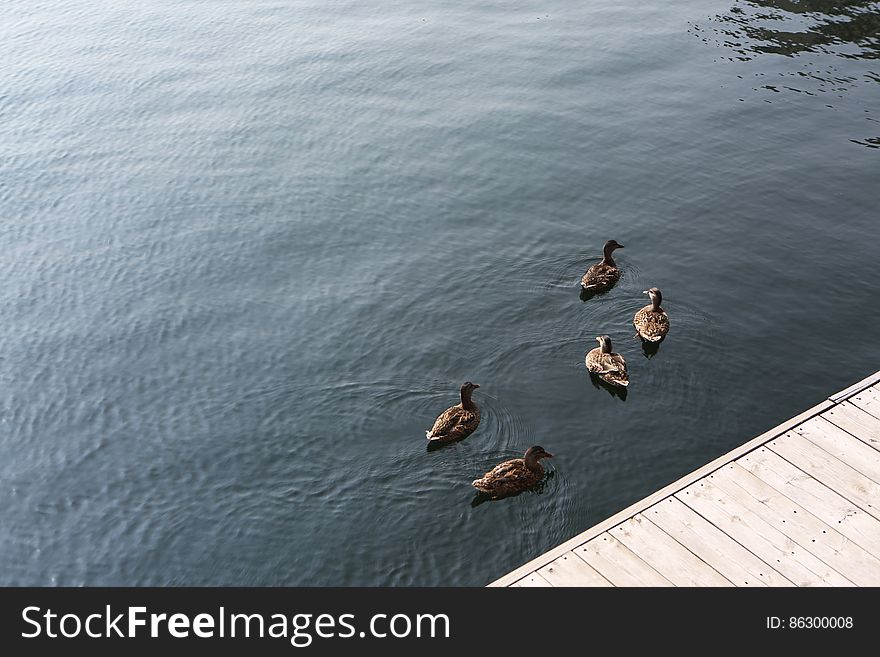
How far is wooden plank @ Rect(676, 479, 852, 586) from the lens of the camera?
1738 centimetres

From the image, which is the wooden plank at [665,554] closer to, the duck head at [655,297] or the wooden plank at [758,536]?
the wooden plank at [758,536]

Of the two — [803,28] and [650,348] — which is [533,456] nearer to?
[650,348]

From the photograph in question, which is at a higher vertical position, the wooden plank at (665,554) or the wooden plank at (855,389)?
the wooden plank at (855,389)

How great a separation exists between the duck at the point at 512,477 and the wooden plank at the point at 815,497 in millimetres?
4794

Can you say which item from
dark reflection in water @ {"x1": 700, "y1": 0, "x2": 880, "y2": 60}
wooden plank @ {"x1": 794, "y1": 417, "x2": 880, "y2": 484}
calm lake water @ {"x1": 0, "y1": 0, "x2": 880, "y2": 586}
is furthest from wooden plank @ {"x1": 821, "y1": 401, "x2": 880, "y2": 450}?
dark reflection in water @ {"x1": 700, "y1": 0, "x2": 880, "y2": 60}

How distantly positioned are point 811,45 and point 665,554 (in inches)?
1410

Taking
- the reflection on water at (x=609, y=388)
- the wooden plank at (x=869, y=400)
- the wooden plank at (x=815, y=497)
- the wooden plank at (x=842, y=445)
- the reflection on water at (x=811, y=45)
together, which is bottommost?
the reflection on water at (x=609, y=388)

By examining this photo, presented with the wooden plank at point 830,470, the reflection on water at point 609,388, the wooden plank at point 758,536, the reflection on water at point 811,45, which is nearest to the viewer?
the wooden plank at point 758,536

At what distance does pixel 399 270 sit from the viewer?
31.7 metres

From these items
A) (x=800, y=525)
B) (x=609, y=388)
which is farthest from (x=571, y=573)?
(x=609, y=388)

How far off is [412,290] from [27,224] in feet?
52.5

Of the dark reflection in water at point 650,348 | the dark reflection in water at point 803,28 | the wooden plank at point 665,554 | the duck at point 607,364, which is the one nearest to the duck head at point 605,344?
the duck at point 607,364

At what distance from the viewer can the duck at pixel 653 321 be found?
26969 mm
